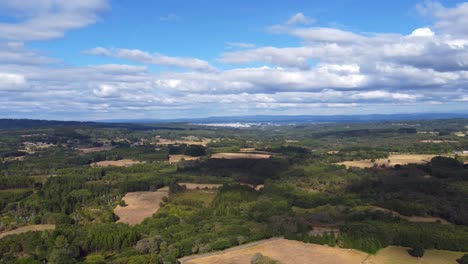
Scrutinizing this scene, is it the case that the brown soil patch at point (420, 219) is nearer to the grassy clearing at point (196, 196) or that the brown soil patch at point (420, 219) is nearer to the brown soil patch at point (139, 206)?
the grassy clearing at point (196, 196)

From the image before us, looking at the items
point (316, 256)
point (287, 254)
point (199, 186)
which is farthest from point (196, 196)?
point (316, 256)

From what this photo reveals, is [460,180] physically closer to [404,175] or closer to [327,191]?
[404,175]

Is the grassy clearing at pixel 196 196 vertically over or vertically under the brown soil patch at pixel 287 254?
over

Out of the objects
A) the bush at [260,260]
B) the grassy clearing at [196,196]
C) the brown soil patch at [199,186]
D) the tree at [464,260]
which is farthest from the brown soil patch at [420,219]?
the brown soil patch at [199,186]

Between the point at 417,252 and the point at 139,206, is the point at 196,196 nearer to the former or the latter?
the point at 139,206

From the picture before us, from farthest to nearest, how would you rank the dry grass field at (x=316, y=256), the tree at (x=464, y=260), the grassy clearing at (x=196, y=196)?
the grassy clearing at (x=196, y=196)
the dry grass field at (x=316, y=256)
the tree at (x=464, y=260)

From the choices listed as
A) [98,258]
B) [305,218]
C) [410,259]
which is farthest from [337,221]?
[98,258]
